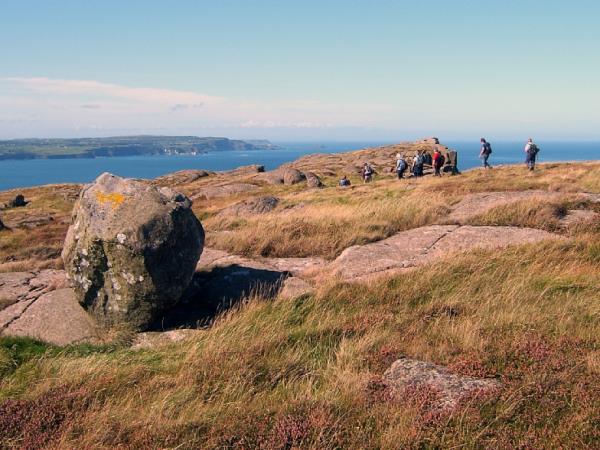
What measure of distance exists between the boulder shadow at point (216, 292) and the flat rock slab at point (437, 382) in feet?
15.5

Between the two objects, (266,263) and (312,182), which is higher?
(266,263)

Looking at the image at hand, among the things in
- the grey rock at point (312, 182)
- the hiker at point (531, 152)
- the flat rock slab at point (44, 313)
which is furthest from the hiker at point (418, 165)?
the flat rock slab at point (44, 313)

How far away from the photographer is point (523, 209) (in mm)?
15930

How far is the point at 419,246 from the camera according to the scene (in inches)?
548

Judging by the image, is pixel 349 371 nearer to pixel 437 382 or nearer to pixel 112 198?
pixel 437 382

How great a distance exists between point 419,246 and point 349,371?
8415mm

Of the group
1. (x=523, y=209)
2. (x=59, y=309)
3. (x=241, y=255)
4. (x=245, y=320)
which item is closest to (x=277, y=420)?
(x=245, y=320)

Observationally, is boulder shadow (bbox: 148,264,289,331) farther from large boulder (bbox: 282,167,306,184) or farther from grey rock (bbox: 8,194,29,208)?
grey rock (bbox: 8,194,29,208)

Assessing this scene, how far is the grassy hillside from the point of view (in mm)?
4762

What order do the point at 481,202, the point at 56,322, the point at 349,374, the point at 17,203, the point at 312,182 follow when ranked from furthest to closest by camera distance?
the point at 17,203, the point at 312,182, the point at 481,202, the point at 56,322, the point at 349,374

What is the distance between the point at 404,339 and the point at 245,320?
119 inches

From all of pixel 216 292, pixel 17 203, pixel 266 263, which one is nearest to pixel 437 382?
pixel 216 292

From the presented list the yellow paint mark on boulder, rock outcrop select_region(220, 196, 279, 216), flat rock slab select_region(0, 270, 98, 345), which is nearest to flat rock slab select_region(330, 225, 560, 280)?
the yellow paint mark on boulder

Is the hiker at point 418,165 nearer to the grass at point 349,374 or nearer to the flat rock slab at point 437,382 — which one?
the grass at point 349,374
